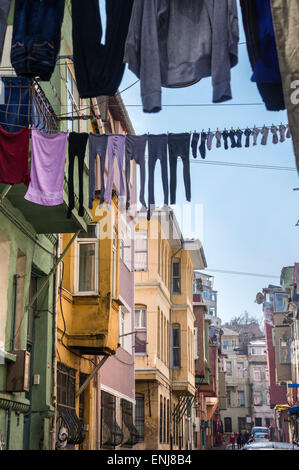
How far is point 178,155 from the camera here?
11195 millimetres

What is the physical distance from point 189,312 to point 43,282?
22468 mm

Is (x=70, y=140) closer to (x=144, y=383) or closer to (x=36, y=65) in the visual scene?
(x=36, y=65)

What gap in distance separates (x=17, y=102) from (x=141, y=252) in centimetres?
1977

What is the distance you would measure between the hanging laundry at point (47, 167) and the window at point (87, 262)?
23.2 ft

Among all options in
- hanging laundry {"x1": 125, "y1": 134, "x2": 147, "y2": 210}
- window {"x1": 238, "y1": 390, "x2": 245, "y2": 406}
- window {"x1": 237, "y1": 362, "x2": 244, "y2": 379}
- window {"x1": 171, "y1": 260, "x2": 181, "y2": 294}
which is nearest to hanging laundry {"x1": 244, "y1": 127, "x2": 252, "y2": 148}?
hanging laundry {"x1": 125, "y1": 134, "x2": 147, "y2": 210}

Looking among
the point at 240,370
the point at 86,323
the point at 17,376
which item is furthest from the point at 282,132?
the point at 240,370

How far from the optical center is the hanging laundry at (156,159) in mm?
10977

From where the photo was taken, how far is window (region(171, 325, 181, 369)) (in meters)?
35.5

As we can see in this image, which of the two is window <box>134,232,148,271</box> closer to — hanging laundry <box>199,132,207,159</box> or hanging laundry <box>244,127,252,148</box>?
hanging laundry <box>244,127,252,148</box>

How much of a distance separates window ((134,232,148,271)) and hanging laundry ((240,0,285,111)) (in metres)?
22.7

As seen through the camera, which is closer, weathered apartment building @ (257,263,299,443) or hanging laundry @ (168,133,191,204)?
hanging laundry @ (168,133,191,204)

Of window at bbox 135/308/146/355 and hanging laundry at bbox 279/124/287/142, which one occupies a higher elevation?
hanging laundry at bbox 279/124/287/142

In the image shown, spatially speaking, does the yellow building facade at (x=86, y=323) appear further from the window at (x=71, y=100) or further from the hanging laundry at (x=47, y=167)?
the hanging laundry at (x=47, y=167)
